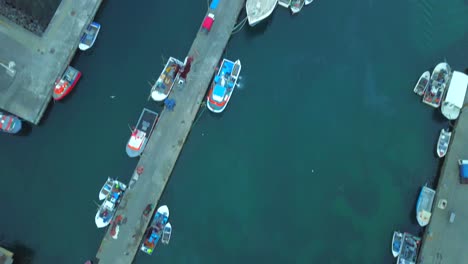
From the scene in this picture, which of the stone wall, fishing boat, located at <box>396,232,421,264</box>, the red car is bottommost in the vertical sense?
fishing boat, located at <box>396,232,421,264</box>

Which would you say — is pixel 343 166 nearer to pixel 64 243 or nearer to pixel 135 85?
pixel 135 85

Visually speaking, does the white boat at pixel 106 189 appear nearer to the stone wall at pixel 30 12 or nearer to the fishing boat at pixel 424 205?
the stone wall at pixel 30 12

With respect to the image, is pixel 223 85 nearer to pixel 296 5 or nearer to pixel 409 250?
pixel 296 5

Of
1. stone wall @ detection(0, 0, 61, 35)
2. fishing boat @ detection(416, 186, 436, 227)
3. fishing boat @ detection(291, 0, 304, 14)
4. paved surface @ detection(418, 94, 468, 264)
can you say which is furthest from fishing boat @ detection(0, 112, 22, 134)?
paved surface @ detection(418, 94, 468, 264)

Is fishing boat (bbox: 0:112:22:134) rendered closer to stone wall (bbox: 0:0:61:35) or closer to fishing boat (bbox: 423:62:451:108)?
stone wall (bbox: 0:0:61:35)

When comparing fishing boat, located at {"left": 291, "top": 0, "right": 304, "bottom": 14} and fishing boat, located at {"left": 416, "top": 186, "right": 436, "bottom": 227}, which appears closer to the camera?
fishing boat, located at {"left": 416, "top": 186, "right": 436, "bottom": 227}

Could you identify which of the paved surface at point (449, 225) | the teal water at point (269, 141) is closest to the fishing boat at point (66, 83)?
the teal water at point (269, 141)
